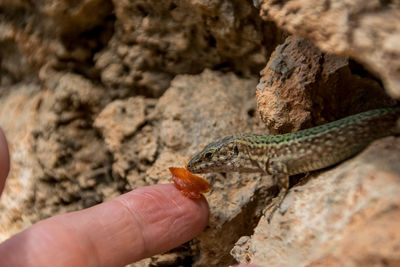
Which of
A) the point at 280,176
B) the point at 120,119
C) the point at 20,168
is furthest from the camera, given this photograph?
the point at 20,168

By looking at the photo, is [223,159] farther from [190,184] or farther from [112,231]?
[112,231]

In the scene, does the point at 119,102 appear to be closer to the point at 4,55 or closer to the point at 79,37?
the point at 79,37

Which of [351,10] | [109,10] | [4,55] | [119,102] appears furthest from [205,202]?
[4,55]

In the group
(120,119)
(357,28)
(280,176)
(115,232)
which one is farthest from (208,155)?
(357,28)

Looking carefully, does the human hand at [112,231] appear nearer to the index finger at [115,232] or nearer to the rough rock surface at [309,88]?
the index finger at [115,232]

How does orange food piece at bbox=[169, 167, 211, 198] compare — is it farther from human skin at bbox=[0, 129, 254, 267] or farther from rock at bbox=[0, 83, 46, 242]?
rock at bbox=[0, 83, 46, 242]

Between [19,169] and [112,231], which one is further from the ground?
[19,169]
